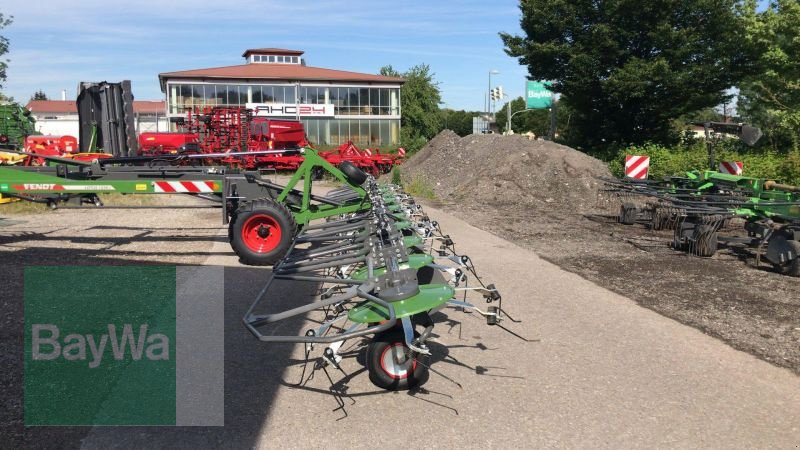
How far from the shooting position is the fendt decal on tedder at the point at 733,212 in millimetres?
8953

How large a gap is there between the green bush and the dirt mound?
5.36 ft

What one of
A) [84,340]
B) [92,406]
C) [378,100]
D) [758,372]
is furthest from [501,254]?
[378,100]

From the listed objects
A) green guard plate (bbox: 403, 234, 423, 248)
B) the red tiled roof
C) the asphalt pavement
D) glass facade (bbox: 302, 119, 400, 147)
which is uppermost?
the red tiled roof

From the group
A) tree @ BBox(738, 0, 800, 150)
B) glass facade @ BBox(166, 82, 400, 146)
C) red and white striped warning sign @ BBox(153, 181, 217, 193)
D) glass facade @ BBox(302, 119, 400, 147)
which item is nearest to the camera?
red and white striped warning sign @ BBox(153, 181, 217, 193)

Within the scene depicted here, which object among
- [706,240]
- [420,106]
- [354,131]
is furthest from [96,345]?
[420,106]

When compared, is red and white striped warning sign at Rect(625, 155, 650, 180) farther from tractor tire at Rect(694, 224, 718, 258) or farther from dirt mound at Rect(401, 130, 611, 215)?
tractor tire at Rect(694, 224, 718, 258)

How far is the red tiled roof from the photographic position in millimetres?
49844

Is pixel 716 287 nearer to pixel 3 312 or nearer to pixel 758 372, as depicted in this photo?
pixel 758 372

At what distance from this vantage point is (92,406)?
4254mm

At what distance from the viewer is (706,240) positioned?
986 cm

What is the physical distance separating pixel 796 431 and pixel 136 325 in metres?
5.13

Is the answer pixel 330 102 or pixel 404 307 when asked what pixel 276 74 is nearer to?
pixel 330 102

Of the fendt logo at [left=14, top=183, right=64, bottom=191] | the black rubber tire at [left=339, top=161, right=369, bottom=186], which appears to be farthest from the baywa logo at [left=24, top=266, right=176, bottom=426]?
the black rubber tire at [left=339, top=161, right=369, bottom=186]

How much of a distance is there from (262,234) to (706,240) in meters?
6.42
